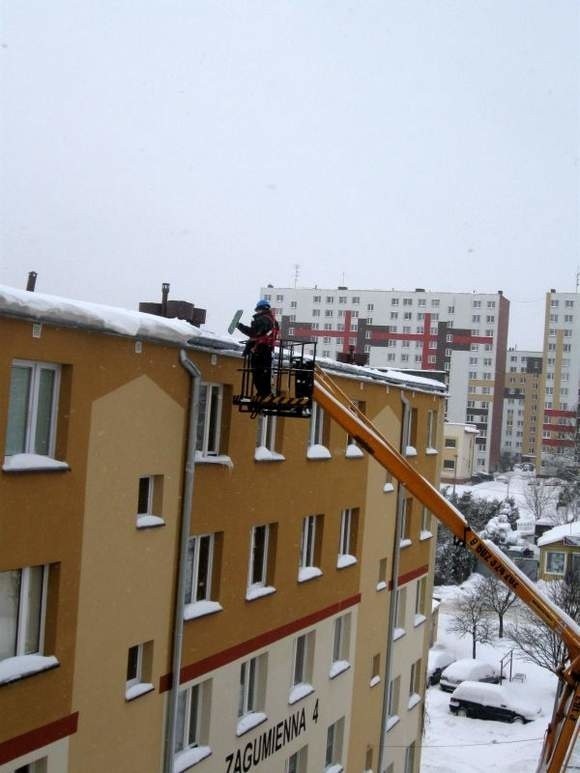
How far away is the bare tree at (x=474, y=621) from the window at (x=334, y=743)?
92.5 ft

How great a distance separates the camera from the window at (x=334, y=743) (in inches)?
605

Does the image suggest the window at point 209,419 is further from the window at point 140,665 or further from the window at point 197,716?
the window at point 197,716

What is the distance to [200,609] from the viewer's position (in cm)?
1077

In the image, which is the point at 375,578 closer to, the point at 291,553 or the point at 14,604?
the point at 291,553

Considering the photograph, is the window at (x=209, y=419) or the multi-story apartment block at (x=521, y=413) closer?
the window at (x=209, y=419)

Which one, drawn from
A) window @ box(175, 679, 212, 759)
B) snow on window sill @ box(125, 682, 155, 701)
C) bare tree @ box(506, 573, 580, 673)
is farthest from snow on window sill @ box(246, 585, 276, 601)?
bare tree @ box(506, 573, 580, 673)

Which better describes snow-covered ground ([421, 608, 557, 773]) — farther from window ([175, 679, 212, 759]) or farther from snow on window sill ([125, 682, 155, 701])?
snow on window sill ([125, 682, 155, 701])

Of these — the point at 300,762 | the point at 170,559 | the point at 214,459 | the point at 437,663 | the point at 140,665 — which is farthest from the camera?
the point at 437,663

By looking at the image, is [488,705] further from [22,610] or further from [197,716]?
[22,610]

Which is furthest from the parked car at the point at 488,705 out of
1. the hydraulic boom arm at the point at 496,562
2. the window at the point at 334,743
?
the hydraulic boom arm at the point at 496,562

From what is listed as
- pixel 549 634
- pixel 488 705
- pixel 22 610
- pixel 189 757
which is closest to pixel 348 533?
pixel 189 757

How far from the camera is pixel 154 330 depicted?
934 centimetres

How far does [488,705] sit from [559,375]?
215ft

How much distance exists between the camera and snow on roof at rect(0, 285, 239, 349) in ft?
24.4
